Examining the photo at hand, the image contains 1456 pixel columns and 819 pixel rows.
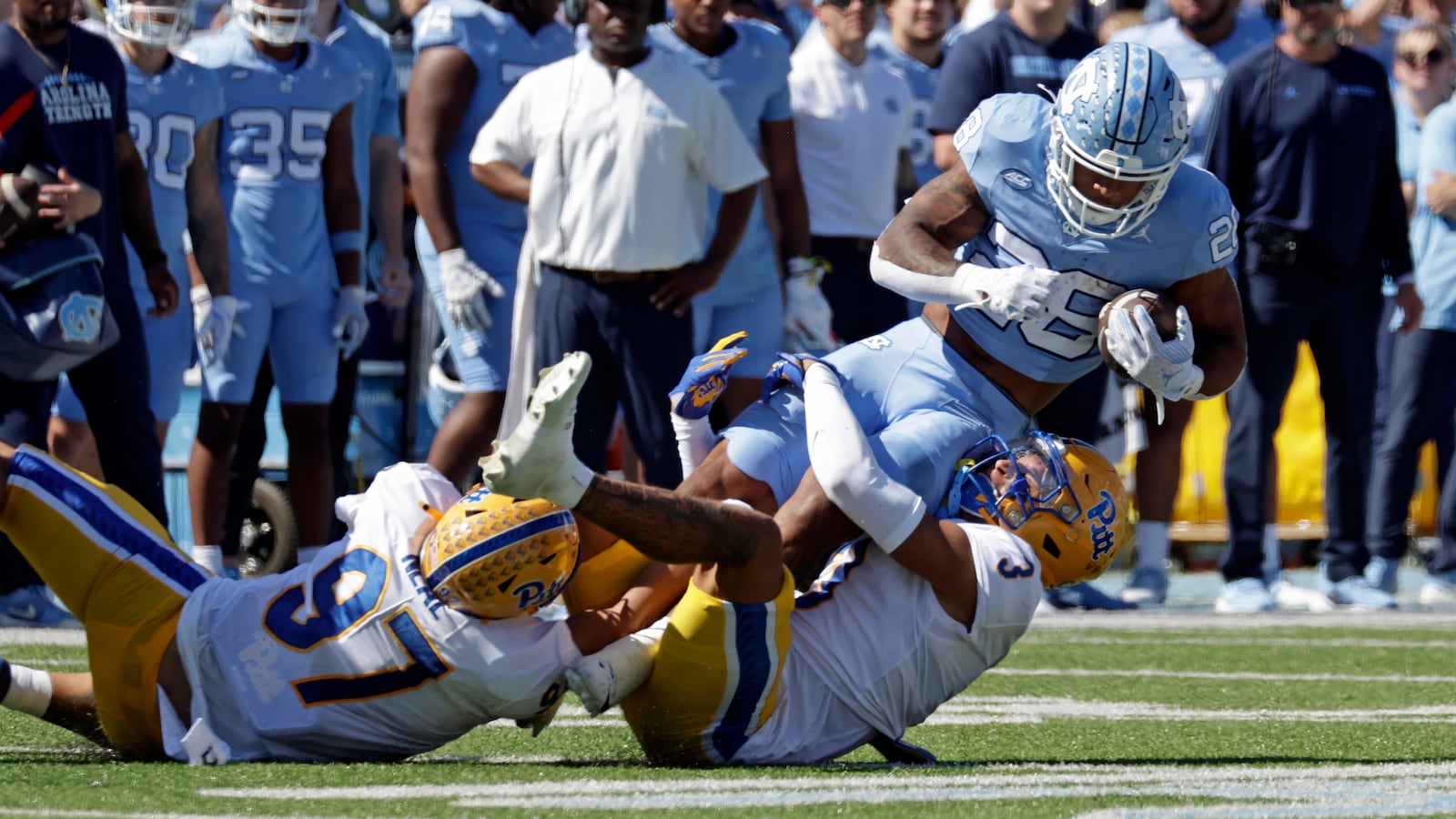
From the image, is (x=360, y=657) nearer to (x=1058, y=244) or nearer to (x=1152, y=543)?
(x=1058, y=244)

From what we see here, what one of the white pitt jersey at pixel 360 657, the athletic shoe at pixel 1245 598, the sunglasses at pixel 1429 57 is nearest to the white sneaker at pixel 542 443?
the white pitt jersey at pixel 360 657

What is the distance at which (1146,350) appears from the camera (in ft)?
13.3

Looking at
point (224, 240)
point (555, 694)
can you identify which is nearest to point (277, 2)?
point (224, 240)

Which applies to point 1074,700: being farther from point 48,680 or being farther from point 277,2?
point 277,2

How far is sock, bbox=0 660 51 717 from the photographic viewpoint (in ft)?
12.0

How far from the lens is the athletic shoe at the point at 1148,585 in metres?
7.59

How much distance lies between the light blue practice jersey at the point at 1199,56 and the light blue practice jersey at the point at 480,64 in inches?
84.8

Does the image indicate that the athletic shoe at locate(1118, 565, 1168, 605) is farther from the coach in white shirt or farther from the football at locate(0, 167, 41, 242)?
the football at locate(0, 167, 41, 242)

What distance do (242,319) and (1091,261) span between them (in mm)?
3226

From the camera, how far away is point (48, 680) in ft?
12.2

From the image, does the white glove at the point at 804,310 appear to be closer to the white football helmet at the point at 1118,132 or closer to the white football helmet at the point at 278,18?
the white football helmet at the point at 278,18

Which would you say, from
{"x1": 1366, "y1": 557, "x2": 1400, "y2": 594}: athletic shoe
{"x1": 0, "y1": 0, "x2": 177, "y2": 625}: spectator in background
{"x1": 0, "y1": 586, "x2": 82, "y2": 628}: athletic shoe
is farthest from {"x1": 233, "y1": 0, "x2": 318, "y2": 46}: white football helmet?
{"x1": 1366, "y1": 557, "x2": 1400, "y2": 594}: athletic shoe

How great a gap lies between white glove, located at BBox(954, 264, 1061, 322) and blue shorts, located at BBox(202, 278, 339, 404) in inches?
122

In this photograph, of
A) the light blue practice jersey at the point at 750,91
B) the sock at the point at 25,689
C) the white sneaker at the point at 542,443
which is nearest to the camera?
the white sneaker at the point at 542,443
